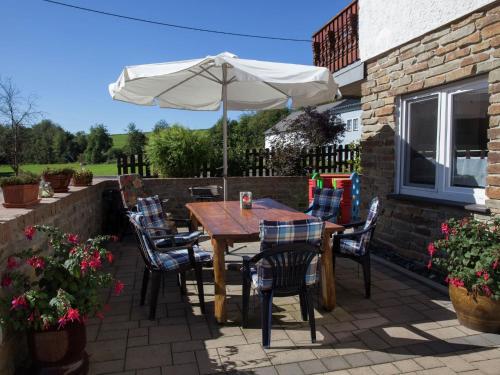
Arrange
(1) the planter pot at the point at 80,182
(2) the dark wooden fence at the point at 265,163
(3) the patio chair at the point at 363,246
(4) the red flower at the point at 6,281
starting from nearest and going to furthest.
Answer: (4) the red flower at the point at 6,281 < (3) the patio chair at the point at 363,246 < (1) the planter pot at the point at 80,182 < (2) the dark wooden fence at the point at 265,163

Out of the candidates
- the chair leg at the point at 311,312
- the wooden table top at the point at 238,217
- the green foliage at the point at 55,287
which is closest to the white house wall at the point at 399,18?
the wooden table top at the point at 238,217

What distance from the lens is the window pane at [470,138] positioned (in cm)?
425

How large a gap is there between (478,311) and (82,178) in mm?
5077

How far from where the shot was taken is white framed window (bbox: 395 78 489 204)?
4.29 meters

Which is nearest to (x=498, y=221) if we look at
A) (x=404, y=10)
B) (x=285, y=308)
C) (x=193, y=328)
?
(x=285, y=308)

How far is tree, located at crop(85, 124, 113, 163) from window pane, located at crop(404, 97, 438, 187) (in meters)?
52.4

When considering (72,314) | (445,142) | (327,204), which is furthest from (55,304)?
(445,142)

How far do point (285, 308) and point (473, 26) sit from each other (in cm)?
344

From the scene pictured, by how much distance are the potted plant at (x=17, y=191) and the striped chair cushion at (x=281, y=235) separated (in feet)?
6.17

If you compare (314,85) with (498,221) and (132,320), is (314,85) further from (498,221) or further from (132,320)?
(132,320)

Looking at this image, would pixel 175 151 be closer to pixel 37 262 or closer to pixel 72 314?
pixel 37 262

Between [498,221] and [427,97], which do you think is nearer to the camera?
[498,221]

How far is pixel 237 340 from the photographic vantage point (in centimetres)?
299

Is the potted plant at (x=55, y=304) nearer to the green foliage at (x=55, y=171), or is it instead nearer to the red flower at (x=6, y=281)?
the red flower at (x=6, y=281)
